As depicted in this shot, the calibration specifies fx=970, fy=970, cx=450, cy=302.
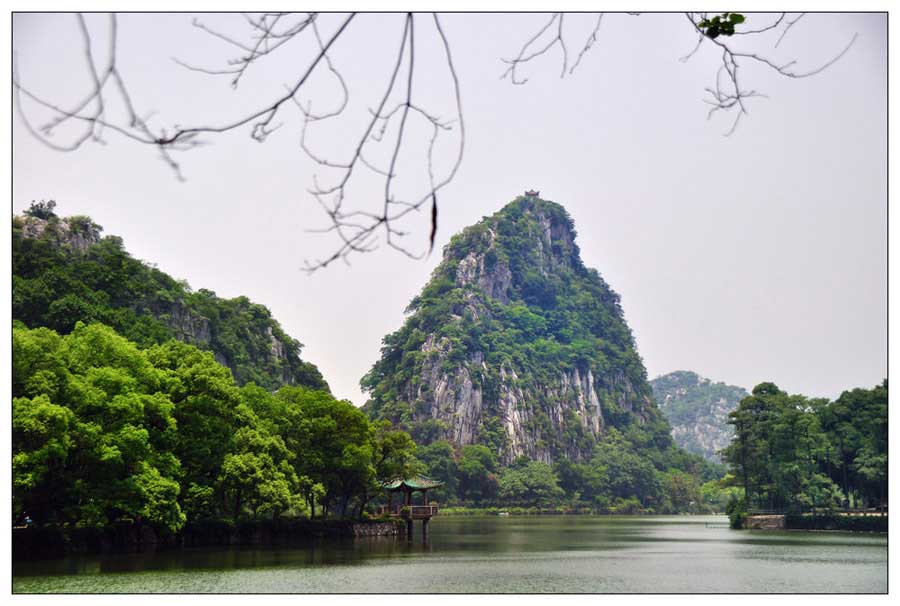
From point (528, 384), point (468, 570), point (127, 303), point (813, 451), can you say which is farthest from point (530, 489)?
point (468, 570)

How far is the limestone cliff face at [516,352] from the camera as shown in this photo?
130 metres

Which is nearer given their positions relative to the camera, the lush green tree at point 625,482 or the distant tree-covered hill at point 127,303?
the distant tree-covered hill at point 127,303

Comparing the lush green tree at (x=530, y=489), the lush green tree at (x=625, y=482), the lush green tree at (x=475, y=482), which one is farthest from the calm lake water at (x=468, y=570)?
the lush green tree at (x=625, y=482)

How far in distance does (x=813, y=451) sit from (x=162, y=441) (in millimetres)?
31970

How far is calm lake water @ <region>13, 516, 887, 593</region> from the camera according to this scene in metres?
19.2

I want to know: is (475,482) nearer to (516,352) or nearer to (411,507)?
(516,352)

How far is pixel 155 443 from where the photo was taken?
26.8 metres

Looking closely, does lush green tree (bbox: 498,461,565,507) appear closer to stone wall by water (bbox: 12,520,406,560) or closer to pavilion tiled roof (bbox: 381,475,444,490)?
pavilion tiled roof (bbox: 381,475,444,490)

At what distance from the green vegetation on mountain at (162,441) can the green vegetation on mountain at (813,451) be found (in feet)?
65.2

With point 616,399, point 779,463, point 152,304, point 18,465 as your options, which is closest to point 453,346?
point 616,399

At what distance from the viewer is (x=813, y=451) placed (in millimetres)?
46188

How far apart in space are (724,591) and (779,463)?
29.7 m

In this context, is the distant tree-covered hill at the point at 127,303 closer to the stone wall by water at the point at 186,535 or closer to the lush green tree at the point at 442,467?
the stone wall by water at the point at 186,535

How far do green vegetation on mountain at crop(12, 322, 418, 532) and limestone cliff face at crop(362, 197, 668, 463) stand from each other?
82.8 m
